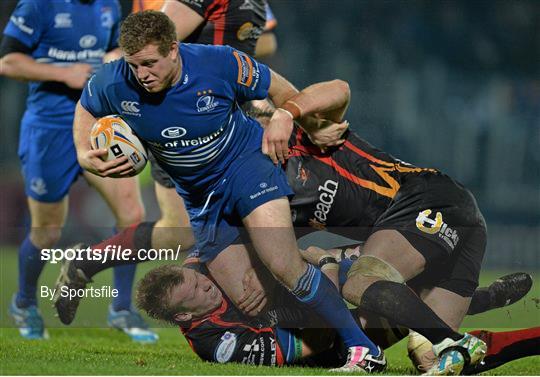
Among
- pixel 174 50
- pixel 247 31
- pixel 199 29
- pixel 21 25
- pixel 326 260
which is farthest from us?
pixel 21 25

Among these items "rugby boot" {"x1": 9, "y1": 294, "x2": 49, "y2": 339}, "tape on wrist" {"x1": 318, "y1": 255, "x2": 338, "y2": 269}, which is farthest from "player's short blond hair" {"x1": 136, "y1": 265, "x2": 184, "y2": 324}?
"rugby boot" {"x1": 9, "y1": 294, "x2": 49, "y2": 339}

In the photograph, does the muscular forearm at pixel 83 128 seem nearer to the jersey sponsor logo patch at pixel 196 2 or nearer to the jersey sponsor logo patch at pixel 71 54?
the jersey sponsor logo patch at pixel 196 2

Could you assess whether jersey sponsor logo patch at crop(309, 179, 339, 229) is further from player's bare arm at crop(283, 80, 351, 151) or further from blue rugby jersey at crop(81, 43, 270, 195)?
blue rugby jersey at crop(81, 43, 270, 195)

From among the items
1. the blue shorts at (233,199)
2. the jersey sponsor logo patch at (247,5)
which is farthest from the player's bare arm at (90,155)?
the jersey sponsor logo patch at (247,5)

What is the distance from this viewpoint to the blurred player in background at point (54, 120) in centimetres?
704

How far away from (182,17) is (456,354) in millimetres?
2764

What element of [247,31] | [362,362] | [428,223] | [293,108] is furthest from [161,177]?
[362,362]

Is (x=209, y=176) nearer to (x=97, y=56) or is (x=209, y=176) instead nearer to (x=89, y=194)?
(x=97, y=56)

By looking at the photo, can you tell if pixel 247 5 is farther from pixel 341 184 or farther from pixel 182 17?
pixel 341 184

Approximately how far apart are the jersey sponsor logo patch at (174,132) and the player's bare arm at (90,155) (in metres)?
0.24

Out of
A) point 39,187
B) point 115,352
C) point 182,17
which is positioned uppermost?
point 182,17

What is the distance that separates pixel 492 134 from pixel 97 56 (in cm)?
660

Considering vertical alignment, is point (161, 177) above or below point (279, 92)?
below
